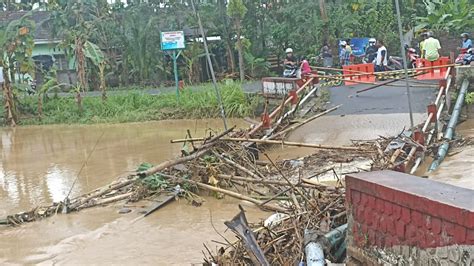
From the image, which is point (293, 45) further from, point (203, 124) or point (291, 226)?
point (291, 226)

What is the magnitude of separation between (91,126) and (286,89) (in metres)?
8.37

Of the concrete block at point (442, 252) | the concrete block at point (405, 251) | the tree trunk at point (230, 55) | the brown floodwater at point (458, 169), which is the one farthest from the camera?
the tree trunk at point (230, 55)

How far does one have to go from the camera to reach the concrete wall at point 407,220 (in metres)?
3.89

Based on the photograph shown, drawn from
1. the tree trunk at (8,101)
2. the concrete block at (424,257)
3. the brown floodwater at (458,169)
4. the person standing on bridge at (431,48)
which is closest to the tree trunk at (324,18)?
the person standing on bridge at (431,48)

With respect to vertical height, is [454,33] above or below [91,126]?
above

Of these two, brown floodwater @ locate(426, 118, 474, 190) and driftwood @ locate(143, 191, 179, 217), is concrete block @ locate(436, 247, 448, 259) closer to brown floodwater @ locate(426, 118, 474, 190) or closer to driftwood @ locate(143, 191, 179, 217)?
brown floodwater @ locate(426, 118, 474, 190)

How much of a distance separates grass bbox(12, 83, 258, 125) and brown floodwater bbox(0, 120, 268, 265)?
171 inches

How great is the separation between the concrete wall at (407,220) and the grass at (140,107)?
576 inches

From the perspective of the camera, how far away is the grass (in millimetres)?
20062

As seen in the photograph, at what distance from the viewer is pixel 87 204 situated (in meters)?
9.97

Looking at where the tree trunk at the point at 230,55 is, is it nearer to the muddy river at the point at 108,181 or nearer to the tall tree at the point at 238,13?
the tall tree at the point at 238,13

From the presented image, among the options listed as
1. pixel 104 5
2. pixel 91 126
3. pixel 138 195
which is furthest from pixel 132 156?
pixel 104 5

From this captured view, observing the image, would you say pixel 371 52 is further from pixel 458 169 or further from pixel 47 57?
pixel 47 57

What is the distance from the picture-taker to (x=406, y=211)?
438 centimetres
